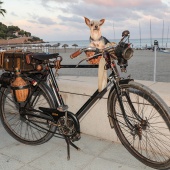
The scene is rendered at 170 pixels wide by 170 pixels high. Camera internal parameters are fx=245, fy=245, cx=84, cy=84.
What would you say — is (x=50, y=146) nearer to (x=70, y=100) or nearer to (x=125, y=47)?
(x=70, y=100)

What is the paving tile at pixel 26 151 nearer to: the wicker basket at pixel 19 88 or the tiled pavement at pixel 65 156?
the tiled pavement at pixel 65 156

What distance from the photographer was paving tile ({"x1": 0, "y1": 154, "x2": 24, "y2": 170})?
293 centimetres

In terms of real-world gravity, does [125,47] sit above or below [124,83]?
above

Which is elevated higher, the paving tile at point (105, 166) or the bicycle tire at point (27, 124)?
the bicycle tire at point (27, 124)

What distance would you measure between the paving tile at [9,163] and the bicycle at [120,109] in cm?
44

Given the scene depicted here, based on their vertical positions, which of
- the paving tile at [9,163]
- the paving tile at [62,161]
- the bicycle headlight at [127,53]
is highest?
the bicycle headlight at [127,53]

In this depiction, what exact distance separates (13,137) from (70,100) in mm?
1034

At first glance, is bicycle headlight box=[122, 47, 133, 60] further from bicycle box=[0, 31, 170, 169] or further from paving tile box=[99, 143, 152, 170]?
paving tile box=[99, 143, 152, 170]

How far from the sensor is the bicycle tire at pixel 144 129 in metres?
2.78

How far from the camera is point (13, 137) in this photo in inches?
147

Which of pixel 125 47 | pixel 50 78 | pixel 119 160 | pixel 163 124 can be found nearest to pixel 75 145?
pixel 119 160

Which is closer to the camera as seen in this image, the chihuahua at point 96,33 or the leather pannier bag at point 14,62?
the leather pannier bag at point 14,62

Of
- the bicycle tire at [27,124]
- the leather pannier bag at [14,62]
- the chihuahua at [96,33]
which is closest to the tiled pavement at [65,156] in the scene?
the bicycle tire at [27,124]

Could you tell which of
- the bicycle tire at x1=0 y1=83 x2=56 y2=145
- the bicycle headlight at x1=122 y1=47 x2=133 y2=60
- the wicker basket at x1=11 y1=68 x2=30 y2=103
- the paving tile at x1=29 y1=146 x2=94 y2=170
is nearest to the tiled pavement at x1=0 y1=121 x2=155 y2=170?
the paving tile at x1=29 y1=146 x2=94 y2=170
